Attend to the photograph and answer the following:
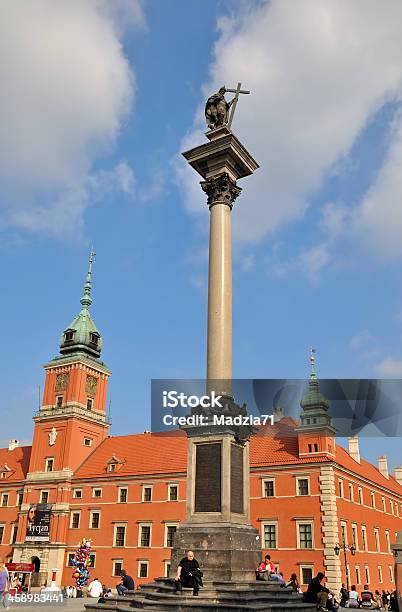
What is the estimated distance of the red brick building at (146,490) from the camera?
40.2 metres

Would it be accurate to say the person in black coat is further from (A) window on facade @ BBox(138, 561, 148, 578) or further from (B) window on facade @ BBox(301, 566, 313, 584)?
(A) window on facade @ BBox(138, 561, 148, 578)

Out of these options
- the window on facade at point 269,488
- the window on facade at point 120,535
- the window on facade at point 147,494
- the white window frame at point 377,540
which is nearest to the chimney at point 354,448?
the white window frame at point 377,540

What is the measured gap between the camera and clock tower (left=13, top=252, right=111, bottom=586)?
49.9 meters

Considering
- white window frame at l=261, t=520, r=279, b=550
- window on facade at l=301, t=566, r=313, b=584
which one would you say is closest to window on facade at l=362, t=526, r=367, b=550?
window on facade at l=301, t=566, r=313, b=584

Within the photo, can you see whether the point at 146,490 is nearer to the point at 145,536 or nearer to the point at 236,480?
the point at 145,536

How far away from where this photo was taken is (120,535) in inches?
1874

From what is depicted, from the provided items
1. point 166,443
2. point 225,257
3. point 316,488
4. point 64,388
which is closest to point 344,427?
point 316,488

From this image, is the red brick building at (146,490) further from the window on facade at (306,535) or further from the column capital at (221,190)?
the column capital at (221,190)

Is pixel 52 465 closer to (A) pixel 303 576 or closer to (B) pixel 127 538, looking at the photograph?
(B) pixel 127 538

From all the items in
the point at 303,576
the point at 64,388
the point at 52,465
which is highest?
the point at 64,388

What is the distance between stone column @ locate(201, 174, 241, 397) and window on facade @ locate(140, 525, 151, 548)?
35.7 m

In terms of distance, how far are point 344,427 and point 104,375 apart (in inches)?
1043

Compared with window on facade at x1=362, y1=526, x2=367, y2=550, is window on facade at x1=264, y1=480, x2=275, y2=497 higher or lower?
higher

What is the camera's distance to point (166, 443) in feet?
170
